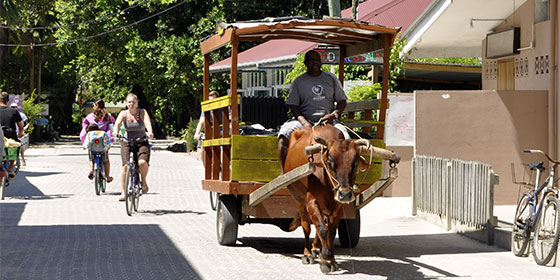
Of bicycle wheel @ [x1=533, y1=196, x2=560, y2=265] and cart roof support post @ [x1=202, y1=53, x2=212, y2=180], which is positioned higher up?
cart roof support post @ [x1=202, y1=53, x2=212, y2=180]

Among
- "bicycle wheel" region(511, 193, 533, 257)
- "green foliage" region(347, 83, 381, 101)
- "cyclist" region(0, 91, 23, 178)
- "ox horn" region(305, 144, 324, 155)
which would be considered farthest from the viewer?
"green foliage" region(347, 83, 381, 101)

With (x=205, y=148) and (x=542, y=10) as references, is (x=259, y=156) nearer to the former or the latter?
(x=205, y=148)

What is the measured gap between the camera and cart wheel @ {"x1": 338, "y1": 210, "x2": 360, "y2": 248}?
1189 centimetres

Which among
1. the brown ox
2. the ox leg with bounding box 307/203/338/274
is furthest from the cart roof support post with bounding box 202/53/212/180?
the ox leg with bounding box 307/203/338/274

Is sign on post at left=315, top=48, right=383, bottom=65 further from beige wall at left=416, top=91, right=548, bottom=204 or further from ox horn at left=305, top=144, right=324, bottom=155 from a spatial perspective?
ox horn at left=305, top=144, right=324, bottom=155

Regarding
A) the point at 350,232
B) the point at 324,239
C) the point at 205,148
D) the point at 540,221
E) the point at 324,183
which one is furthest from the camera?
the point at 205,148

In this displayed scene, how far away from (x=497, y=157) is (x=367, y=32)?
19.0 feet

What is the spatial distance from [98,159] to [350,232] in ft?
29.2

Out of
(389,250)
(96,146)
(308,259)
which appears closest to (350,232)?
(389,250)

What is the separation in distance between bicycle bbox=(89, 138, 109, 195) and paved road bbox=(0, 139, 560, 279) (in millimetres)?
757

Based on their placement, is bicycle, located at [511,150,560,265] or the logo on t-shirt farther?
the logo on t-shirt

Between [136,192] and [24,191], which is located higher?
[136,192]

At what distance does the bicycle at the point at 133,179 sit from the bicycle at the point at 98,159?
10.3 feet

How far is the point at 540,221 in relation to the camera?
11.0m
